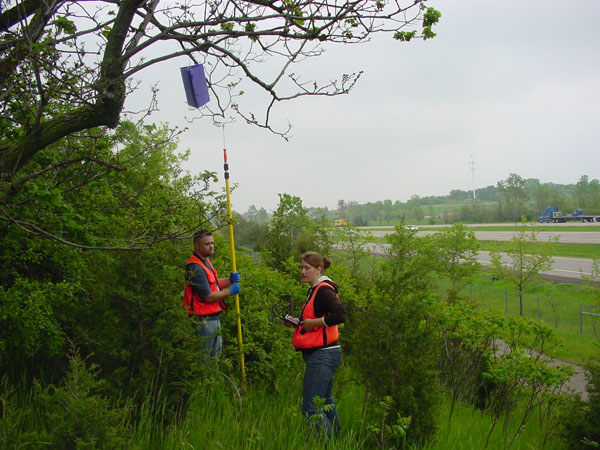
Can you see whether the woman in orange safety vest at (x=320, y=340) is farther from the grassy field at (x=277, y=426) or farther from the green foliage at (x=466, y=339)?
the green foliage at (x=466, y=339)

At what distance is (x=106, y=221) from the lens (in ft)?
17.7

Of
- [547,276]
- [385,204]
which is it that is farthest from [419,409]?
[385,204]

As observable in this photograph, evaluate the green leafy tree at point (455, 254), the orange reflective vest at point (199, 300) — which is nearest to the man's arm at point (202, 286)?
the orange reflective vest at point (199, 300)

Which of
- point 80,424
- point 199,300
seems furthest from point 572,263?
point 80,424

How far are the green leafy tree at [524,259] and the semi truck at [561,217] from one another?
56.6m

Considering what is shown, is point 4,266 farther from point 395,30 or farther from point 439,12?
point 439,12

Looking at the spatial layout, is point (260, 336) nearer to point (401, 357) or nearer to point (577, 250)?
point (401, 357)

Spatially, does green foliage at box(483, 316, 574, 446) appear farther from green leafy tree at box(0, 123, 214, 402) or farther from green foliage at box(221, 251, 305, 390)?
green leafy tree at box(0, 123, 214, 402)

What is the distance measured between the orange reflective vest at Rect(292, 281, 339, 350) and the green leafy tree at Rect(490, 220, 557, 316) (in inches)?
938

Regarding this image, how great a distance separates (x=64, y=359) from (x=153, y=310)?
7.41ft

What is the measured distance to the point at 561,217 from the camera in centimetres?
8000

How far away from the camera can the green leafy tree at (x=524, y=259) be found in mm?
26422

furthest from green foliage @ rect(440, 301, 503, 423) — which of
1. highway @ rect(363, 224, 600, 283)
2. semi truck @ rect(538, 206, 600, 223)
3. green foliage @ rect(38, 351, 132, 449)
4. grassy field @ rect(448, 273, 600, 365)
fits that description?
semi truck @ rect(538, 206, 600, 223)

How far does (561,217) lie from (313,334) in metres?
86.0
